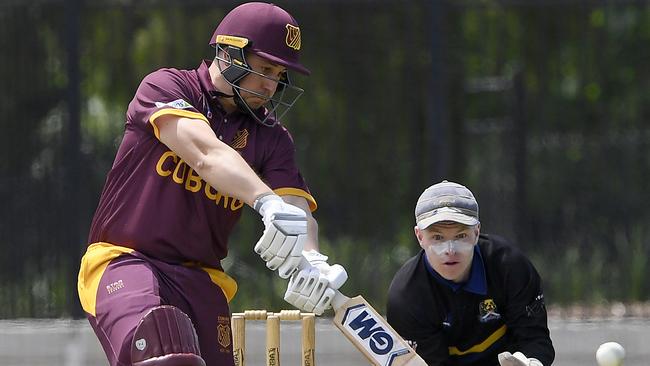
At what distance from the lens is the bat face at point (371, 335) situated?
4246 mm

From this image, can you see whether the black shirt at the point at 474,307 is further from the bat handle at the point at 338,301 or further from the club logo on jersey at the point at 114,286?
the club logo on jersey at the point at 114,286

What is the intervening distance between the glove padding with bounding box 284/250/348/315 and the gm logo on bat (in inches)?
5.9

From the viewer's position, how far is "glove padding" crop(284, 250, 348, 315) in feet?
13.2

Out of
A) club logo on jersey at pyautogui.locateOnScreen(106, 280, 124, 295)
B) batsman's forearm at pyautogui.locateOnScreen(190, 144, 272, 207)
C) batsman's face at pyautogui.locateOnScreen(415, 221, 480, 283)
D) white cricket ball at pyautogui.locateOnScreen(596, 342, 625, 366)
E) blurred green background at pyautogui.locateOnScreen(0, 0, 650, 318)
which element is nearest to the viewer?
batsman's forearm at pyautogui.locateOnScreen(190, 144, 272, 207)

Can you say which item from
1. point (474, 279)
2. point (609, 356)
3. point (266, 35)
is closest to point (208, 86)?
point (266, 35)

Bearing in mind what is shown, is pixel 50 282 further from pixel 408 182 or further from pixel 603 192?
pixel 603 192

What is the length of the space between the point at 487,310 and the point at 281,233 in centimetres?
127

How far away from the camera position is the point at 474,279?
15.9 ft

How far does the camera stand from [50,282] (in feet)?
25.2

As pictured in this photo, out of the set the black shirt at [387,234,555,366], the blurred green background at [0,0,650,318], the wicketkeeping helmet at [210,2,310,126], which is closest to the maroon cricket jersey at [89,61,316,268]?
the wicketkeeping helmet at [210,2,310,126]

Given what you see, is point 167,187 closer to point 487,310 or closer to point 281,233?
point 281,233

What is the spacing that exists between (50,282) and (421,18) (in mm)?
Result: 2436

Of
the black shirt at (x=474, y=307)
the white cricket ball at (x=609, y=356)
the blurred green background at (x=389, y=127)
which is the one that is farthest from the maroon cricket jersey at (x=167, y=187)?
the blurred green background at (x=389, y=127)

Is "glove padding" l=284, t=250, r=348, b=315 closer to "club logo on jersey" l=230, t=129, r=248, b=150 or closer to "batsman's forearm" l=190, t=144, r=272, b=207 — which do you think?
"batsman's forearm" l=190, t=144, r=272, b=207
